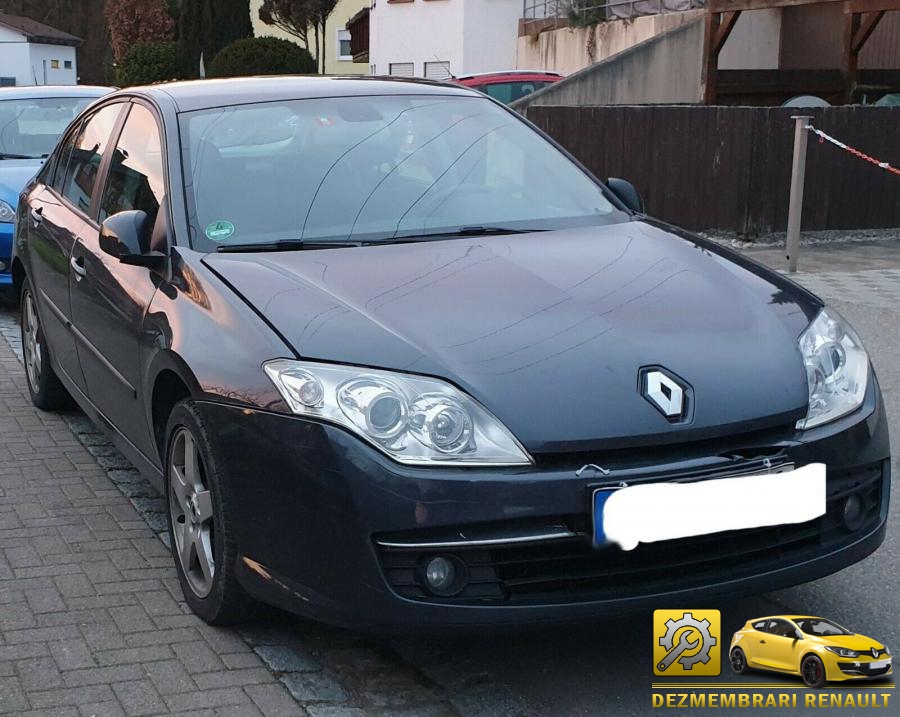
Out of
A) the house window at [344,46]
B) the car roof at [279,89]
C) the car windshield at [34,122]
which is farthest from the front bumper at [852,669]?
the house window at [344,46]

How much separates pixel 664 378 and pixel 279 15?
4210cm

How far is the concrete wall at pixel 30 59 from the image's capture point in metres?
69.8

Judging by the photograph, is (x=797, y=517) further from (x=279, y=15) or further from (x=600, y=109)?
(x=279, y=15)

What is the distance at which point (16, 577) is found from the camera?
4.06 m

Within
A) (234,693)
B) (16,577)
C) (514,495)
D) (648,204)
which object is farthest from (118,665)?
(648,204)

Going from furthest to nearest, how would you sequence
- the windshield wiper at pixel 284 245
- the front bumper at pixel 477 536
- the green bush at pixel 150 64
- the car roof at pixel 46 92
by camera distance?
the green bush at pixel 150 64 → the car roof at pixel 46 92 → the windshield wiper at pixel 284 245 → the front bumper at pixel 477 536

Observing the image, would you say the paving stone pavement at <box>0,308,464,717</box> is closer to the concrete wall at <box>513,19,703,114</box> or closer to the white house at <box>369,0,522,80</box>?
the concrete wall at <box>513,19,703,114</box>

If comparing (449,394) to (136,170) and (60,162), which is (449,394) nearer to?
(136,170)

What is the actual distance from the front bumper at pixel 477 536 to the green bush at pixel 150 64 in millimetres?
39815

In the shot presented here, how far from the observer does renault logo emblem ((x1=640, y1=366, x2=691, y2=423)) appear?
307 cm

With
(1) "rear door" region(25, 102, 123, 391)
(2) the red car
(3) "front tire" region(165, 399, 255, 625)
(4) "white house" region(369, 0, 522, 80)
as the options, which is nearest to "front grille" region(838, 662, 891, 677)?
(3) "front tire" region(165, 399, 255, 625)

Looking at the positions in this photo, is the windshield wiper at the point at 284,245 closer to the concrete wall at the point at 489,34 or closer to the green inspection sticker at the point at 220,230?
the green inspection sticker at the point at 220,230

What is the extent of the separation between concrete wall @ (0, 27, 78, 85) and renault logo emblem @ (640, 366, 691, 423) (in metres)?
70.3

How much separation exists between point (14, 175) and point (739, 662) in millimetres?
7183
